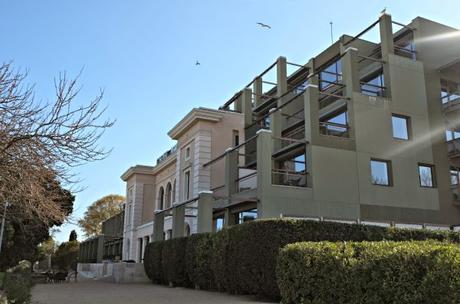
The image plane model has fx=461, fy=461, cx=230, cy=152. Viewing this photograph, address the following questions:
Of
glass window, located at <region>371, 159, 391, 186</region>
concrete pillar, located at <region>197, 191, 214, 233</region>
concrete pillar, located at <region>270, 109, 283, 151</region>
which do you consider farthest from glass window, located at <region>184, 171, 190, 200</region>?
glass window, located at <region>371, 159, 391, 186</region>

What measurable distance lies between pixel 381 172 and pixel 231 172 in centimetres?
815

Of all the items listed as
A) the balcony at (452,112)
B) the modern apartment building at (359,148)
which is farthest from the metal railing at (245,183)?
the balcony at (452,112)

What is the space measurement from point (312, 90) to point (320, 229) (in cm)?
1121

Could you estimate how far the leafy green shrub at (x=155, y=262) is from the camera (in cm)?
2348

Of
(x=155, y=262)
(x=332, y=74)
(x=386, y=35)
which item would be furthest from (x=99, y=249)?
(x=386, y=35)

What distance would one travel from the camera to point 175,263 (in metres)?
21.0

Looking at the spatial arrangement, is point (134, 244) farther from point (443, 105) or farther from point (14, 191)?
point (14, 191)

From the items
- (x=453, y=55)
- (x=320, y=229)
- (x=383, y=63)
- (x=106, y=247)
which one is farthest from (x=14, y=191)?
(x=106, y=247)

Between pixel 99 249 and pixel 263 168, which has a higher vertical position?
pixel 263 168

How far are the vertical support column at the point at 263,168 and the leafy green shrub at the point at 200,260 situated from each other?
4.04 meters

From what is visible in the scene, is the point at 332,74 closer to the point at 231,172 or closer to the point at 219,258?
the point at 231,172

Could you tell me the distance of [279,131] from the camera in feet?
91.6

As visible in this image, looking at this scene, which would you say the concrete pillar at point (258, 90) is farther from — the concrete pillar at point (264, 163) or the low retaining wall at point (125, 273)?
the low retaining wall at point (125, 273)

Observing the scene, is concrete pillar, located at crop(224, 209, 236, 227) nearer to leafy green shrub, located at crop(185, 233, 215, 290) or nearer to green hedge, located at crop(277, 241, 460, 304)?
leafy green shrub, located at crop(185, 233, 215, 290)
